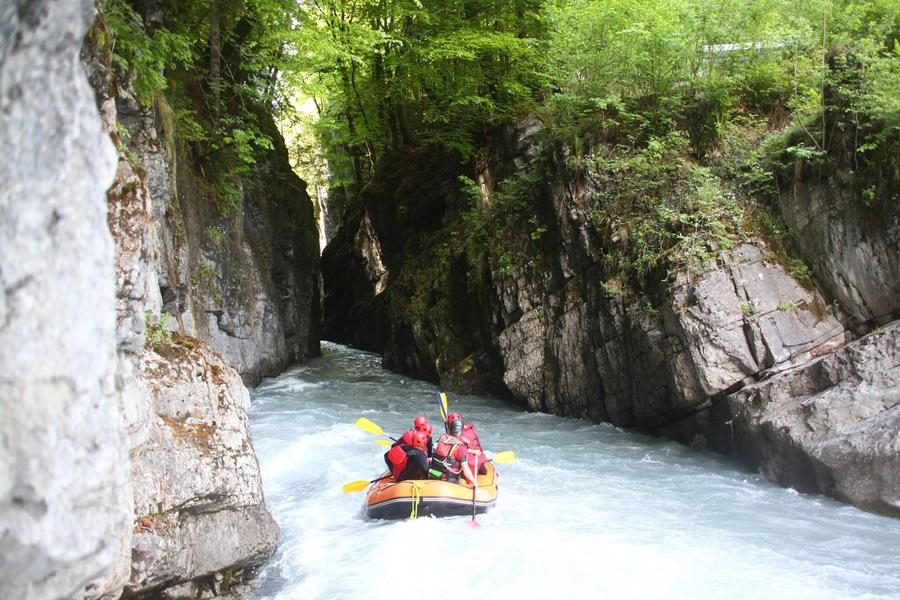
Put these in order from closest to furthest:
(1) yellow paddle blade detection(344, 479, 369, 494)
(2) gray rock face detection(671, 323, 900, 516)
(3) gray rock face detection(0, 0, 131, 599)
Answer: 1. (3) gray rock face detection(0, 0, 131, 599)
2. (2) gray rock face detection(671, 323, 900, 516)
3. (1) yellow paddle blade detection(344, 479, 369, 494)

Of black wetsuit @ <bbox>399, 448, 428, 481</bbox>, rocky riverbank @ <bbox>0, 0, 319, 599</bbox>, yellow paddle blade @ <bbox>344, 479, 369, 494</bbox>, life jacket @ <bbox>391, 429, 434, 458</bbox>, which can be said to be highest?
rocky riverbank @ <bbox>0, 0, 319, 599</bbox>

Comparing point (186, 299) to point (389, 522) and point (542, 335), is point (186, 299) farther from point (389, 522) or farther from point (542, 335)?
point (542, 335)

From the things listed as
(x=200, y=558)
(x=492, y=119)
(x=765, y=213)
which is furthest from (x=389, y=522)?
(x=492, y=119)

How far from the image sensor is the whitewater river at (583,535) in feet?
20.2

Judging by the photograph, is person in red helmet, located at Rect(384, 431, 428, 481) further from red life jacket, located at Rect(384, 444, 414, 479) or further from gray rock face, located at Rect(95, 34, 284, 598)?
gray rock face, located at Rect(95, 34, 284, 598)

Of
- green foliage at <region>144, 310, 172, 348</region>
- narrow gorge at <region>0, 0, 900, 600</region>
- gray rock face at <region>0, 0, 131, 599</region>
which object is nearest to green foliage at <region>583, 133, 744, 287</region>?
narrow gorge at <region>0, 0, 900, 600</region>

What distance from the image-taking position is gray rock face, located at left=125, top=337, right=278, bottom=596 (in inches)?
210

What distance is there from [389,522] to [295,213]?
1274 centimetres

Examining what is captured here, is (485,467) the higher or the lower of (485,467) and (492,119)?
the lower

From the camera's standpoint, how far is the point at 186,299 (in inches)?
412

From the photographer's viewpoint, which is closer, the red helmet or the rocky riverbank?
the rocky riverbank

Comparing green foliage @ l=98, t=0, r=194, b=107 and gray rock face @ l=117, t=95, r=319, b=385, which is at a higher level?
green foliage @ l=98, t=0, r=194, b=107

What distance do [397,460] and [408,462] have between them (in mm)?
140

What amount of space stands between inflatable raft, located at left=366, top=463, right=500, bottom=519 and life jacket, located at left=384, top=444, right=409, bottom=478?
27cm
